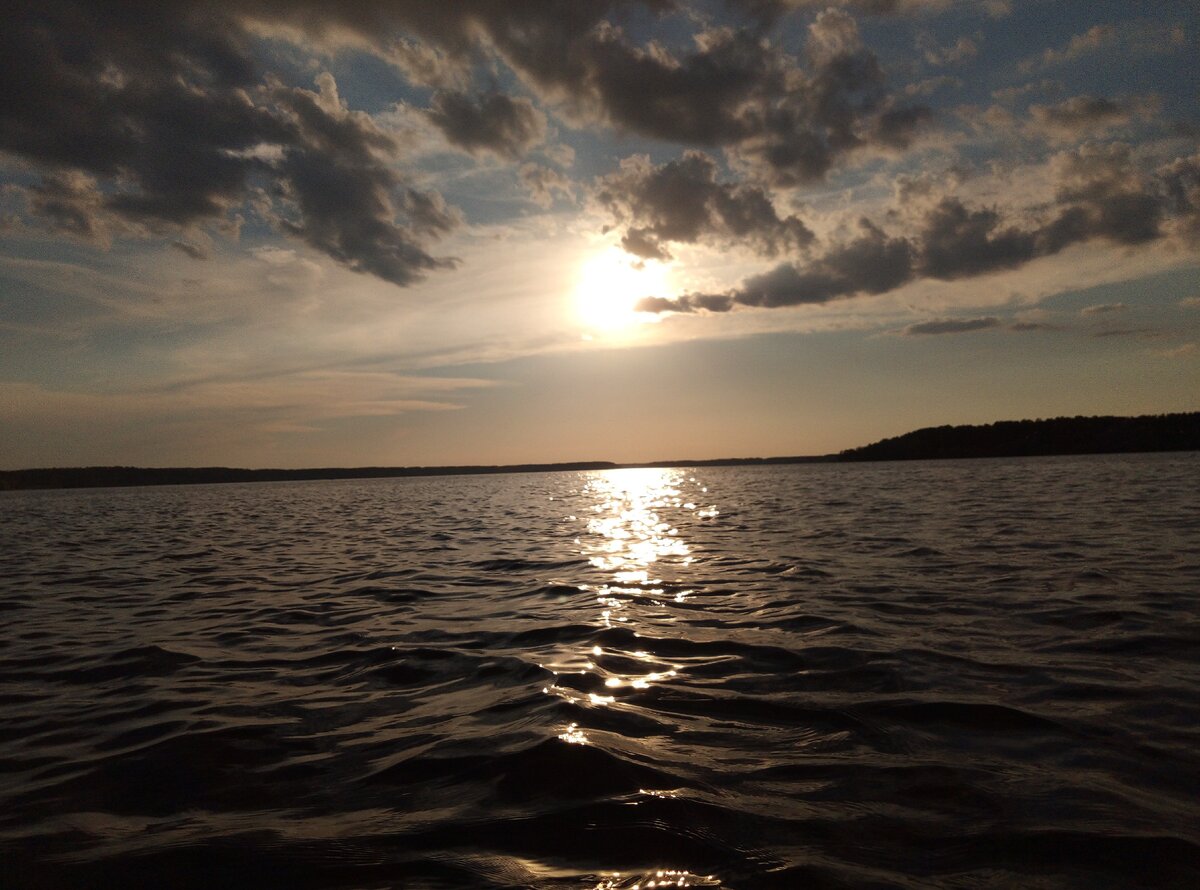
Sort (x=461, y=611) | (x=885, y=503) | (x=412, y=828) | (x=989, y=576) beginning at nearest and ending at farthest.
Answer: (x=412, y=828)
(x=461, y=611)
(x=989, y=576)
(x=885, y=503)

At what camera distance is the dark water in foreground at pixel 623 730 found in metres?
4.21

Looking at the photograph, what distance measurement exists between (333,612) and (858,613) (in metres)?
10.0

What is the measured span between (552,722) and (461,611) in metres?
6.60

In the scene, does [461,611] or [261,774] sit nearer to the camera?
[261,774]

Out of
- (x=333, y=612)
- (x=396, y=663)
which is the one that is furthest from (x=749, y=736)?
(x=333, y=612)

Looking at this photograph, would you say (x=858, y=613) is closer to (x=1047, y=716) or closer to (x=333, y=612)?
(x=1047, y=716)

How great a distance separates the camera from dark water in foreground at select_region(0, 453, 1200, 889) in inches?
166

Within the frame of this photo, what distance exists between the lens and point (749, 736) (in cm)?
623

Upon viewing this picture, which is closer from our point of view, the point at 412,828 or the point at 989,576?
the point at 412,828

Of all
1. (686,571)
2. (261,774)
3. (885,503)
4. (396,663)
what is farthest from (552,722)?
(885,503)

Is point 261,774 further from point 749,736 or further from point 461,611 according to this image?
point 461,611

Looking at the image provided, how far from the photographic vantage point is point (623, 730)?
6492mm

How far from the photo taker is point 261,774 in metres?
5.72

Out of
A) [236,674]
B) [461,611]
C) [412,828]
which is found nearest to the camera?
[412,828]
